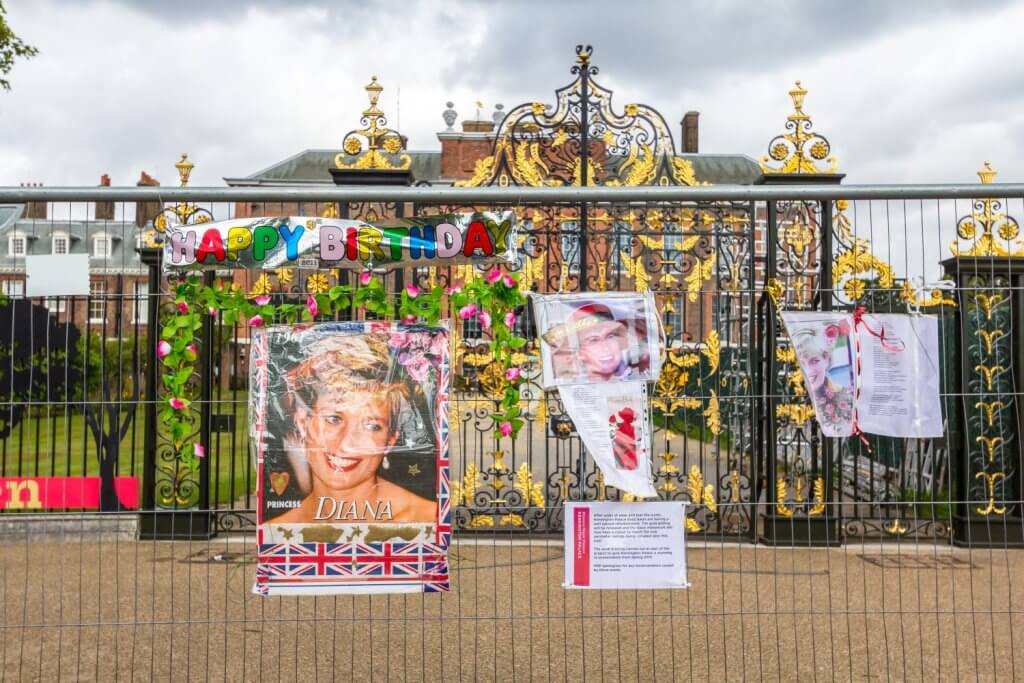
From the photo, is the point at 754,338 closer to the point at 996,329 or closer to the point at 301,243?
the point at 996,329

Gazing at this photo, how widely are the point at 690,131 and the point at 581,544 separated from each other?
117ft

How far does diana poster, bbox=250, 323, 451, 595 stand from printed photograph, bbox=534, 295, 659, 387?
1.68 feet

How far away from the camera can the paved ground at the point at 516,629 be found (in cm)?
494

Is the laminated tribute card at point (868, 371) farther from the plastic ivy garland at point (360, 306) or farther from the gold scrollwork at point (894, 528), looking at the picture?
the gold scrollwork at point (894, 528)

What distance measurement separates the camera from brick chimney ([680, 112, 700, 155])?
36812 millimetres

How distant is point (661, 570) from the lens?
3.97 metres

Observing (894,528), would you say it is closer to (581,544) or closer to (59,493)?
(581,544)

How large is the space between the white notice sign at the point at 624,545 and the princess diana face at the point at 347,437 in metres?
0.89

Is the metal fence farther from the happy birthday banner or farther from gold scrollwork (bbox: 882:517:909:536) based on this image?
the happy birthday banner

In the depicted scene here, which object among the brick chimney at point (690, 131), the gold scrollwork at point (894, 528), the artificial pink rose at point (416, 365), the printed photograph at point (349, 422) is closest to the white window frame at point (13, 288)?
the printed photograph at point (349, 422)

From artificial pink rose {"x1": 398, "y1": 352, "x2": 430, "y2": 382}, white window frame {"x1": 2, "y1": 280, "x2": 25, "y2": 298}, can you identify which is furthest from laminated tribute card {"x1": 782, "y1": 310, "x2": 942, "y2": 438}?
white window frame {"x1": 2, "y1": 280, "x2": 25, "y2": 298}

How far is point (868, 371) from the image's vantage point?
4.11m

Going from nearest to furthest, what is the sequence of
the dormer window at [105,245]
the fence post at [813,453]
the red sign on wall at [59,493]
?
the dormer window at [105,245] → the red sign on wall at [59,493] → the fence post at [813,453]

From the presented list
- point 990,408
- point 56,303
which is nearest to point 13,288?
point 56,303
